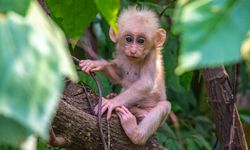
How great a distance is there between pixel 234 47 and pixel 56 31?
0.21 m

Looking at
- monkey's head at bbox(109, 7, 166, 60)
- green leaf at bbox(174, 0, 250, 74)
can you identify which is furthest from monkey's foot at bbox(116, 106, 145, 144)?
green leaf at bbox(174, 0, 250, 74)

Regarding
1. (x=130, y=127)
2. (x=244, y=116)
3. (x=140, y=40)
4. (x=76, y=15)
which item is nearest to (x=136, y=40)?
(x=140, y=40)

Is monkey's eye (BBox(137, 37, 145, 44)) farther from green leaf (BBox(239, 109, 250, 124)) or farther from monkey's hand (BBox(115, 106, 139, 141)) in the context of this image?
green leaf (BBox(239, 109, 250, 124))

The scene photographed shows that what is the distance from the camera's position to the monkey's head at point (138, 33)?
3227 millimetres

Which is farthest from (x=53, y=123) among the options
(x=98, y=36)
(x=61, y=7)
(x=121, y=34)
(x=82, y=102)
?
(x=98, y=36)

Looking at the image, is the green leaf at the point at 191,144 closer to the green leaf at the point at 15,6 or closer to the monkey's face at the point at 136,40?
the monkey's face at the point at 136,40

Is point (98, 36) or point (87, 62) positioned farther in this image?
point (98, 36)

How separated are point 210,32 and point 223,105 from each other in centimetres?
228

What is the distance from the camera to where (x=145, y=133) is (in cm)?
267

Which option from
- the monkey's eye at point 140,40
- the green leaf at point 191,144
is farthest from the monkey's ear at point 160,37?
the green leaf at point 191,144

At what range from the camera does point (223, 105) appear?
9.75 ft

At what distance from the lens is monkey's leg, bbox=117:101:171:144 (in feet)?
8.16

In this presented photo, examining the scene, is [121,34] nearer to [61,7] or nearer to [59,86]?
[61,7]

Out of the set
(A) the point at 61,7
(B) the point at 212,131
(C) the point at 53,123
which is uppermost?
(A) the point at 61,7
